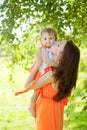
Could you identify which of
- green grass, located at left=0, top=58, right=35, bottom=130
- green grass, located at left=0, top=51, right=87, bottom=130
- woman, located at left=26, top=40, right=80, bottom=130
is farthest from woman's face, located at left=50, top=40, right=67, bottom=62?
green grass, located at left=0, top=58, right=35, bottom=130

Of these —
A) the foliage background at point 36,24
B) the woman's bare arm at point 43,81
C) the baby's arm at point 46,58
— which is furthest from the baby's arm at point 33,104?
the foliage background at point 36,24

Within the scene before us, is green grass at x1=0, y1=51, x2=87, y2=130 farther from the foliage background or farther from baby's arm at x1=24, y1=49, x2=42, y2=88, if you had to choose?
baby's arm at x1=24, y1=49, x2=42, y2=88

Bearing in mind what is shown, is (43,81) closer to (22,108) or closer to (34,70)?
(34,70)

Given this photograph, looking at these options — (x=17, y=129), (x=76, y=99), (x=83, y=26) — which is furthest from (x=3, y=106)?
(x=76, y=99)

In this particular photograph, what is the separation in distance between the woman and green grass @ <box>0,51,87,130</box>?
0.27 metres

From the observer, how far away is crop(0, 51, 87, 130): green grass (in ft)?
11.8

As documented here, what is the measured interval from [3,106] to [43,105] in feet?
20.6

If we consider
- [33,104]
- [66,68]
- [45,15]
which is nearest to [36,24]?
[45,15]

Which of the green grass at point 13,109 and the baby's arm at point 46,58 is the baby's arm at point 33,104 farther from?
Result: the green grass at point 13,109

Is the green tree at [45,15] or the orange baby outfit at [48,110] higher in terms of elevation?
the green tree at [45,15]

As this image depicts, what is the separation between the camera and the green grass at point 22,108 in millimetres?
3602

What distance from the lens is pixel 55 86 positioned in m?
3.06

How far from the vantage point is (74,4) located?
16.9 feet

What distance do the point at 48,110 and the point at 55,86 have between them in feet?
0.58
